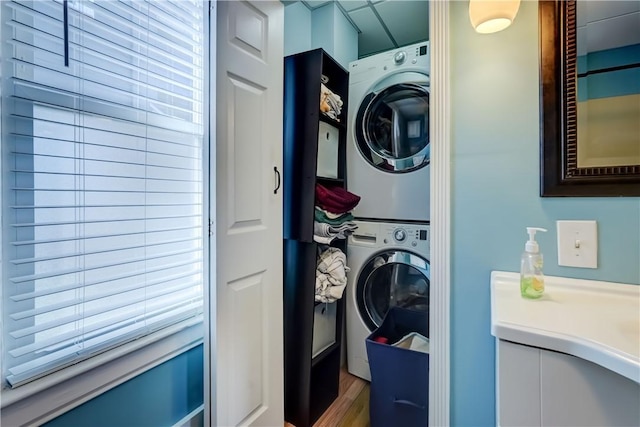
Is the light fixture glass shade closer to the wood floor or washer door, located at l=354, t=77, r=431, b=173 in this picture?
washer door, located at l=354, t=77, r=431, b=173

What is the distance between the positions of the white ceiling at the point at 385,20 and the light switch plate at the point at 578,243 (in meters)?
1.64

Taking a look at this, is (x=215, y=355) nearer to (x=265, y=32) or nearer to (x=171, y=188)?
(x=171, y=188)

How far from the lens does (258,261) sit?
1.26 metres

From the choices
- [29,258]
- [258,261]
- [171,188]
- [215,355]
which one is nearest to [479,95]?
[258,261]

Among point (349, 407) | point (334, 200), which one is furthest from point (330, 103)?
point (349, 407)

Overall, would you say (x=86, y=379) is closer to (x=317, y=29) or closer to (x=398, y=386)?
(x=398, y=386)

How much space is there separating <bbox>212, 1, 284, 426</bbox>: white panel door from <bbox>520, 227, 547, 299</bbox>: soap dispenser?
943 mm

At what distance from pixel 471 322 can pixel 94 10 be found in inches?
62.8

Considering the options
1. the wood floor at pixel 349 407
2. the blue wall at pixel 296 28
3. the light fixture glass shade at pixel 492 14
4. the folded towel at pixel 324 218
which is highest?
the blue wall at pixel 296 28

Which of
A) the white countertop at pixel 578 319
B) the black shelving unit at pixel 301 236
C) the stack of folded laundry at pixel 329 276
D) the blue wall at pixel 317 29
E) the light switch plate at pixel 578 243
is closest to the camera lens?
the white countertop at pixel 578 319

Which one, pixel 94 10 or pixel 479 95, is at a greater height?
pixel 94 10

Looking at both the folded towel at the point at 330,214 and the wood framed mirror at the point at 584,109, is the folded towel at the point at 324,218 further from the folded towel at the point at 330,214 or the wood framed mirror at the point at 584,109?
the wood framed mirror at the point at 584,109

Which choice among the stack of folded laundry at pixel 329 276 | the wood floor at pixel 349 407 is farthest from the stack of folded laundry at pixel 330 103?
the wood floor at pixel 349 407

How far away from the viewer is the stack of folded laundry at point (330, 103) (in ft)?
5.17
